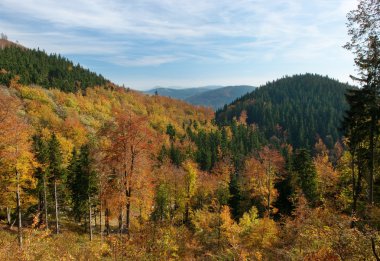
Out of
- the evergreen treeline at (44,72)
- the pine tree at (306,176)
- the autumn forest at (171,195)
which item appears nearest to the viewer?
the autumn forest at (171,195)

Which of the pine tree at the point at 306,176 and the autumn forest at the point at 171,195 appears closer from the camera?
the autumn forest at the point at 171,195

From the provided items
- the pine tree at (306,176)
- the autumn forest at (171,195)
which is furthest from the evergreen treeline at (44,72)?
the pine tree at (306,176)

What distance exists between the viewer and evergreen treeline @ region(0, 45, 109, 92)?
115250mm

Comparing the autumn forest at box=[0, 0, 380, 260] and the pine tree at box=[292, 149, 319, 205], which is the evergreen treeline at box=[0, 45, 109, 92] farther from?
the pine tree at box=[292, 149, 319, 205]

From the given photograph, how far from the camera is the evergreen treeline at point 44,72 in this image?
115 meters

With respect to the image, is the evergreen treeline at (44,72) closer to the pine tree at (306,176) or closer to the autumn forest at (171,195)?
the autumn forest at (171,195)

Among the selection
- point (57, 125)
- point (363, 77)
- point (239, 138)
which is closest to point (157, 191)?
point (363, 77)

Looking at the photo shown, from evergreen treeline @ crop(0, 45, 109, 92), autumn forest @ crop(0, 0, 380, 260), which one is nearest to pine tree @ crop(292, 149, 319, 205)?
autumn forest @ crop(0, 0, 380, 260)

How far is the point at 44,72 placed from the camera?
137 meters

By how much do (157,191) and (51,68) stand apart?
435 ft

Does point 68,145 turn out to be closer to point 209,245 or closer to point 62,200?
point 62,200

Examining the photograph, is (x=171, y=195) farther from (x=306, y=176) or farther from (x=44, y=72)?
(x=44, y=72)

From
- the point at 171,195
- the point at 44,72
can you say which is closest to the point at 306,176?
the point at 171,195

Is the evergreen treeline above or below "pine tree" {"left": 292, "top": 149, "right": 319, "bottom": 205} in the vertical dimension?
above
